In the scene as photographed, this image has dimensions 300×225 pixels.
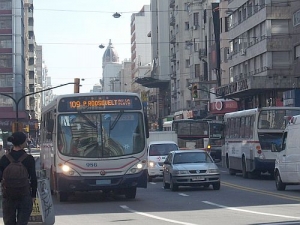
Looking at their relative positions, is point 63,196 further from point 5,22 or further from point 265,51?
point 5,22

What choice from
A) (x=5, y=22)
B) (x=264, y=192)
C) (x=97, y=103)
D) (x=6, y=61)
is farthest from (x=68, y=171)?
(x=6, y=61)

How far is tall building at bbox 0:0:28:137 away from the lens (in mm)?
110000

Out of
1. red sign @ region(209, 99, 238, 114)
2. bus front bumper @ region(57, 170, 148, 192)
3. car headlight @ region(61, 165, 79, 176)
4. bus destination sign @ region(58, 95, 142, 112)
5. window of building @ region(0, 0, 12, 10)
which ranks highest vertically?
window of building @ region(0, 0, 12, 10)

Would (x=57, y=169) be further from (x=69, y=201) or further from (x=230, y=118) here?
(x=230, y=118)

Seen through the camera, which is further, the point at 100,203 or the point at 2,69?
the point at 2,69

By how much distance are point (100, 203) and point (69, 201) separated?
180cm

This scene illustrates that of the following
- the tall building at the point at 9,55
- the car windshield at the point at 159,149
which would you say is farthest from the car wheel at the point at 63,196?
the tall building at the point at 9,55

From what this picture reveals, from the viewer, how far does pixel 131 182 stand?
2439cm

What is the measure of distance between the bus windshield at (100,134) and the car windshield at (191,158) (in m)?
5.73

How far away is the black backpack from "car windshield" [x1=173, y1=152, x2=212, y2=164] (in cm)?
1823

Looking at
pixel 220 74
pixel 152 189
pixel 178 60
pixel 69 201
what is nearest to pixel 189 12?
pixel 178 60

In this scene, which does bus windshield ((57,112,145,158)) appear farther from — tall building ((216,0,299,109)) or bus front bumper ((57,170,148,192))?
tall building ((216,0,299,109))

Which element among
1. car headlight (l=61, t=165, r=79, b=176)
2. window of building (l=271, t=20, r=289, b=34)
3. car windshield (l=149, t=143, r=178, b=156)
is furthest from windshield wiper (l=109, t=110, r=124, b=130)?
window of building (l=271, t=20, r=289, b=34)

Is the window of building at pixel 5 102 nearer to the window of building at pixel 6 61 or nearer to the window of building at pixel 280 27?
the window of building at pixel 6 61
